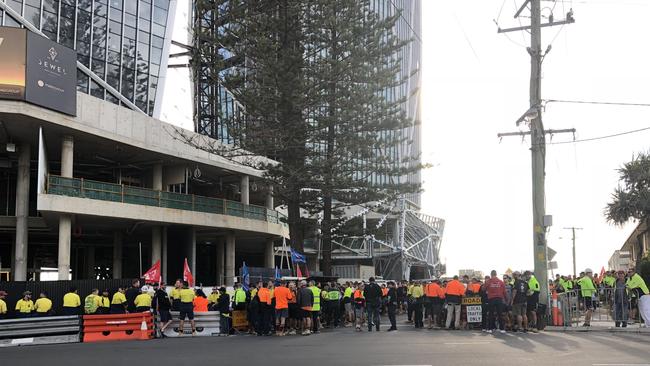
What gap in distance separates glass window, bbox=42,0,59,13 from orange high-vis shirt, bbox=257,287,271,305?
33029mm

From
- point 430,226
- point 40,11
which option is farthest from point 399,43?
point 430,226

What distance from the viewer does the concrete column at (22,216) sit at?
31.0 m

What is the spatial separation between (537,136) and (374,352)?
11592 millimetres

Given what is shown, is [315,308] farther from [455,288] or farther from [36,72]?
[36,72]

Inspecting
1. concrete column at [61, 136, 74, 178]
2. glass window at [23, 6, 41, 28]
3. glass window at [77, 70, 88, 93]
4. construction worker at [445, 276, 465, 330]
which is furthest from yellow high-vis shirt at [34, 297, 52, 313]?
glass window at [77, 70, 88, 93]

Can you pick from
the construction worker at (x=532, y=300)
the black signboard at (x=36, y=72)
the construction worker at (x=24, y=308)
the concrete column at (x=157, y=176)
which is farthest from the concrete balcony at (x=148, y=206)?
the construction worker at (x=532, y=300)

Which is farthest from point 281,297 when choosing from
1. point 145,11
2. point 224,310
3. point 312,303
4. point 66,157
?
point 145,11

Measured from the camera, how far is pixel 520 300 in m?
19.5

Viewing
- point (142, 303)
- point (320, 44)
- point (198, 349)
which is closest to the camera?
point (198, 349)

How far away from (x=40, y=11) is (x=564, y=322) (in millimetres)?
38837

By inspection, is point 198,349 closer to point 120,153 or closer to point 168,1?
point 120,153

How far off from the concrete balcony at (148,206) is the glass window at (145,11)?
19549 mm

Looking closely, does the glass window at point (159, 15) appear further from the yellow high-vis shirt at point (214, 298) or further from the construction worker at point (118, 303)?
the construction worker at point (118, 303)

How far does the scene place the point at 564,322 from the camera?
20.7 meters
